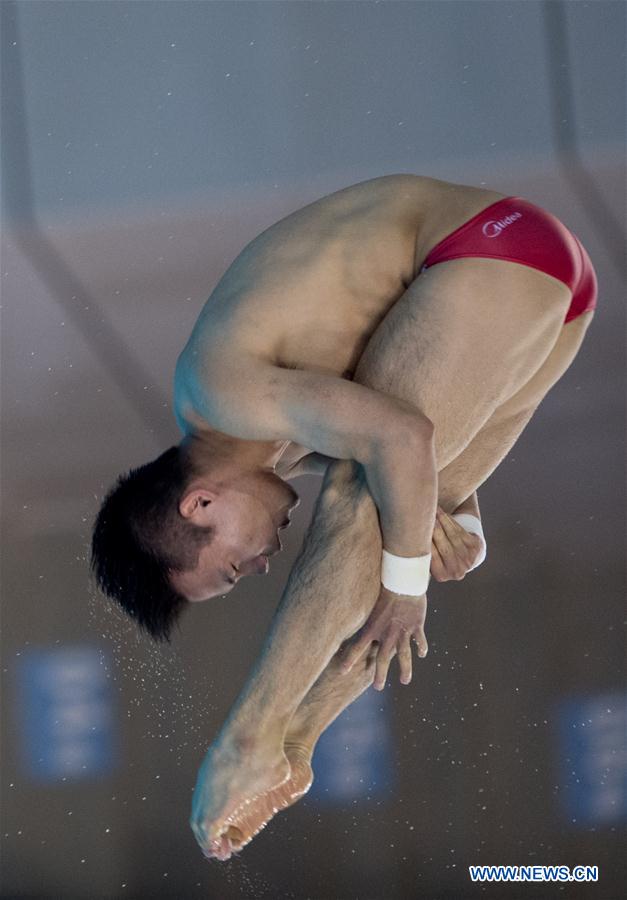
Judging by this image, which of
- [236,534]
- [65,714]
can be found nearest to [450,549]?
[236,534]

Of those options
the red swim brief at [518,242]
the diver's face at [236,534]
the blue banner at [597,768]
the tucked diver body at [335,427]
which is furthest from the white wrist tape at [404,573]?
the blue banner at [597,768]

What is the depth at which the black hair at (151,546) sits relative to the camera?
1683 millimetres

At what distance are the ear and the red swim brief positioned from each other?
0.42 meters

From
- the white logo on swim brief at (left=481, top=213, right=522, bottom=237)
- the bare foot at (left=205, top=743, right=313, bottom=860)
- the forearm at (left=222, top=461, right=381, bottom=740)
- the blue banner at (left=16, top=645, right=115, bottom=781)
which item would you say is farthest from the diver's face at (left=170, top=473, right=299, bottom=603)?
the blue banner at (left=16, top=645, right=115, bottom=781)

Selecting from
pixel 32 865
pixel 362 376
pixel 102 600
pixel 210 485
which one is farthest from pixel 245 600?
pixel 362 376

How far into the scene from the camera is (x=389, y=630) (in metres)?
1.57

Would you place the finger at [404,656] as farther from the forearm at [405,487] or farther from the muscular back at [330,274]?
the muscular back at [330,274]

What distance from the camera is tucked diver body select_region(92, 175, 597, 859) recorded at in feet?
4.83

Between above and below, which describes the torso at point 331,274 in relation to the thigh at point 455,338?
above

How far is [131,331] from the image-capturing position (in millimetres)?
3078

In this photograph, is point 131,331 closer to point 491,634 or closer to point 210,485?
point 491,634

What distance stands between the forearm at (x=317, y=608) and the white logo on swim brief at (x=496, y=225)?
334mm

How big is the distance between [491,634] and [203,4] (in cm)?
166

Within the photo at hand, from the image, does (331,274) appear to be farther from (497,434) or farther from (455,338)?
(497,434)
